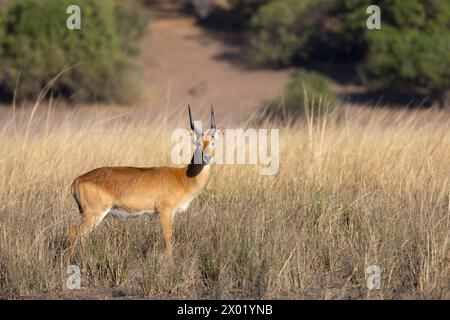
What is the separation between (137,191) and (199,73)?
20.2 m

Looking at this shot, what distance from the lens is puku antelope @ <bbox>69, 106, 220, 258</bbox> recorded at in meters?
7.27

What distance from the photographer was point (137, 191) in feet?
24.5

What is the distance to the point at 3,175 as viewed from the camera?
9461 mm

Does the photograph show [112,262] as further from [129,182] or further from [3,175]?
[3,175]

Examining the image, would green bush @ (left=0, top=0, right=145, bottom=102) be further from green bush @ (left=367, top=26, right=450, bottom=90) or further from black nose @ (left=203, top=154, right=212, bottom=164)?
black nose @ (left=203, top=154, right=212, bottom=164)

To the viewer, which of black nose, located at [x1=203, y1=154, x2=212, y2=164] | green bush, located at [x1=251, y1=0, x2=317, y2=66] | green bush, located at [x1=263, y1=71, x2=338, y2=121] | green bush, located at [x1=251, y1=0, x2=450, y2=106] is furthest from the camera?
green bush, located at [x1=251, y1=0, x2=317, y2=66]

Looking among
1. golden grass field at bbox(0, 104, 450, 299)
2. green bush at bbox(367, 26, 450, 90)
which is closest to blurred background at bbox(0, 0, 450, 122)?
green bush at bbox(367, 26, 450, 90)

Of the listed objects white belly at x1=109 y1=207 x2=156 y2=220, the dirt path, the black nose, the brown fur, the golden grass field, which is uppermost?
the black nose

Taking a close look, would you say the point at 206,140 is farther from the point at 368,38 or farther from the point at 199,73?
the point at 199,73

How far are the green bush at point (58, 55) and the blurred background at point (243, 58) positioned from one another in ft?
0.10

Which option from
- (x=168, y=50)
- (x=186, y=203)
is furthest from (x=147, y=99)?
(x=186, y=203)

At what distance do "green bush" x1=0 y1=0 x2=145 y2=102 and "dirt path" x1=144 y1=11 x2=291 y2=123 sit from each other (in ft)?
4.70

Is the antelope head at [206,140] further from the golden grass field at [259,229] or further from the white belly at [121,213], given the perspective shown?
the white belly at [121,213]

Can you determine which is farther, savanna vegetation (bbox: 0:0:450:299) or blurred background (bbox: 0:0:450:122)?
blurred background (bbox: 0:0:450:122)
